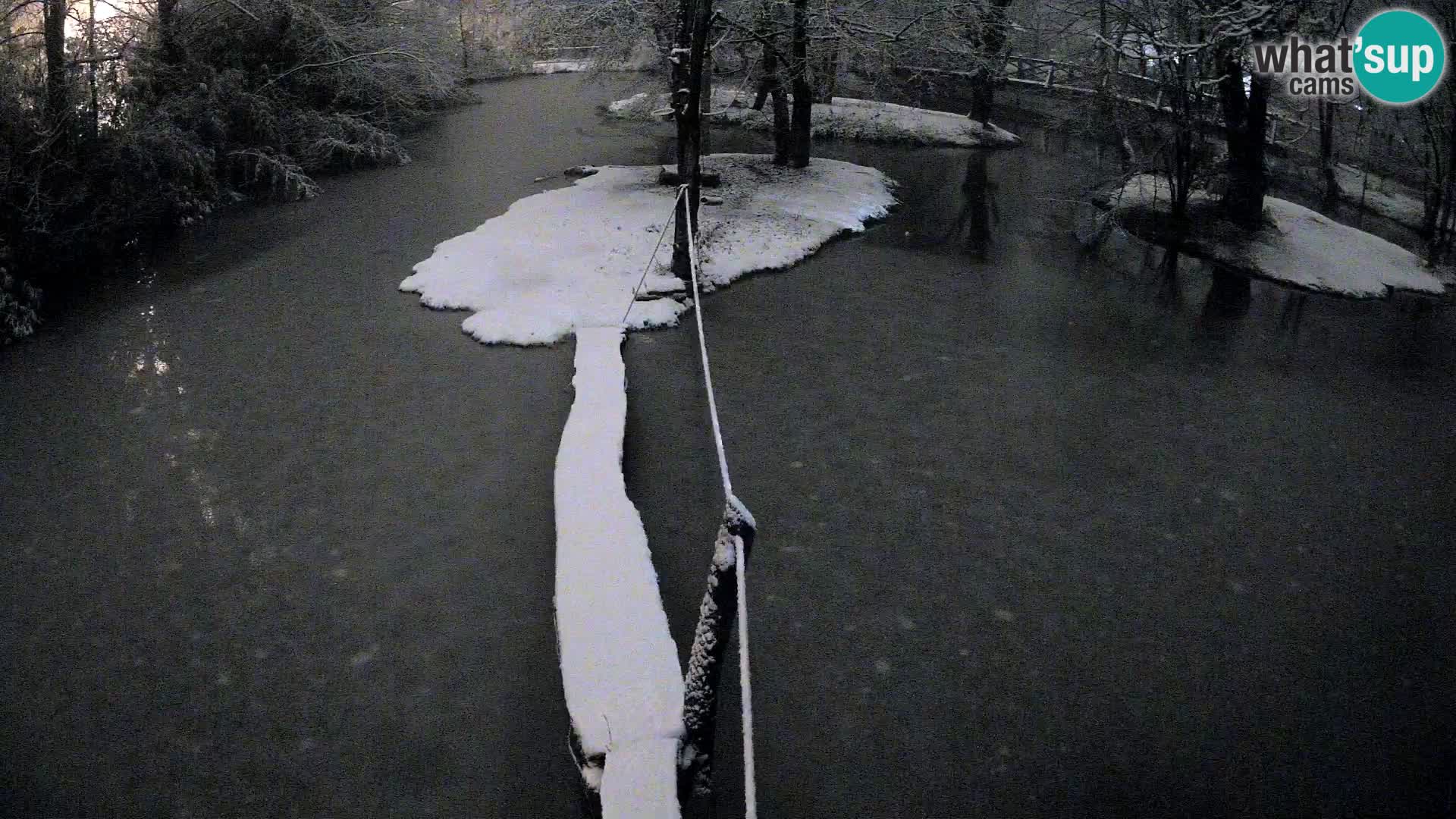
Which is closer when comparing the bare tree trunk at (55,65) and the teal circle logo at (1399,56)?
the bare tree trunk at (55,65)

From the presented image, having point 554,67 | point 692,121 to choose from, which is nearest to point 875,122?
point 692,121

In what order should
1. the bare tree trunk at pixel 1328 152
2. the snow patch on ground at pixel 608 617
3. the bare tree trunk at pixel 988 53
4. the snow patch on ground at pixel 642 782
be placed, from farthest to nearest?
1. the bare tree trunk at pixel 988 53
2. the bare tree trunk at pixel 1328 152
3. the snow patch on ground at pixel 608 617
4. the snow patch on ground at pixel 642 782

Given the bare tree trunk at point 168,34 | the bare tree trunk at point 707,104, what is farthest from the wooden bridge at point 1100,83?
the bare tree trunk at point 168,34

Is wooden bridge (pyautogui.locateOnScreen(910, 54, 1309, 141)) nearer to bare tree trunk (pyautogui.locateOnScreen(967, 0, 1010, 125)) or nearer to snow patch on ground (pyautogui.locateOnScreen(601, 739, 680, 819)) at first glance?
bare tree trunk (pyautogui.locateOnScreen(967, 0, 1010, 125))
